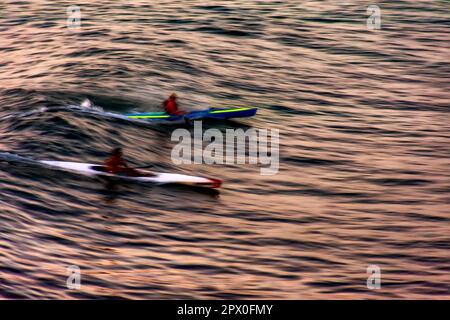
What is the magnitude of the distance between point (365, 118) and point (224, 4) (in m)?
16.4

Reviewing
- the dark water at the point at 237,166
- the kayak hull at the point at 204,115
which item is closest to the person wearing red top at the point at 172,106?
the kayak hull at the point at 204,115

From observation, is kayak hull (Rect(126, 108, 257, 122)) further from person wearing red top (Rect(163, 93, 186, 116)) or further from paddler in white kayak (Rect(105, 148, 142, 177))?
paddler in white kayak (Rect(105, 148, 142, 177))

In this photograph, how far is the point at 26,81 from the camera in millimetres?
30141

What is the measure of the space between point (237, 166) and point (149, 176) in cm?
317

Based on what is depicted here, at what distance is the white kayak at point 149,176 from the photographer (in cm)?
2050

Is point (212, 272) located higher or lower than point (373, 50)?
lower

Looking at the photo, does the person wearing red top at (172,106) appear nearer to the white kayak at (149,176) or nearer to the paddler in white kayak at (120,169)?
the white kayak at (149,176)

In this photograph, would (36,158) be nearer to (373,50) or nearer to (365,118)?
(365,118)

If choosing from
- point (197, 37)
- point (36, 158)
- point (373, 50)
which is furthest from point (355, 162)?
point (197, 37)

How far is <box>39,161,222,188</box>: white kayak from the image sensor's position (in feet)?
67.3

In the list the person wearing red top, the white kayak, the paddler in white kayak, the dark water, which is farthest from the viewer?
the person wearing red top

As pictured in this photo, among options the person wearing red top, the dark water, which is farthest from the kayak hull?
the dark water

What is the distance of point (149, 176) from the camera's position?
2086cm

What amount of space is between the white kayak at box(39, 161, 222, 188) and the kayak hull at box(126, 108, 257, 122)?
4992mm
